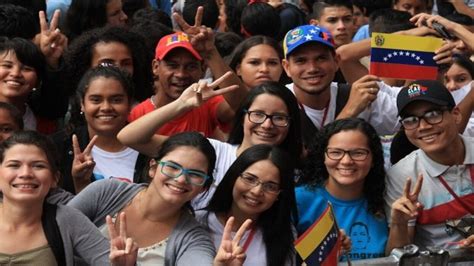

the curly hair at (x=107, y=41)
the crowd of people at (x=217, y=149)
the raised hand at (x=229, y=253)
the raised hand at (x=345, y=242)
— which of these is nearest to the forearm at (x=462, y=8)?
the crowd of people at (x=217, y=149)

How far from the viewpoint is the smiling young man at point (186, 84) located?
6176 millimetres

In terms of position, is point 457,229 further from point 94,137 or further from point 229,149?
point 94,137

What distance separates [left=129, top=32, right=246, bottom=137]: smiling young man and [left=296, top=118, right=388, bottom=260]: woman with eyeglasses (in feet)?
2.97

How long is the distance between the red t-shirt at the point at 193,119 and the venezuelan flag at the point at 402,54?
3.31 ft

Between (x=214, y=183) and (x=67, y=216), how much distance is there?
1146 millimetres

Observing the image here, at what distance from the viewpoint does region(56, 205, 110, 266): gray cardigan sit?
15.0 ft

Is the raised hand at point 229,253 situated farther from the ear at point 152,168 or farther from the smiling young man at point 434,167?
the smiling young man at point 434,167

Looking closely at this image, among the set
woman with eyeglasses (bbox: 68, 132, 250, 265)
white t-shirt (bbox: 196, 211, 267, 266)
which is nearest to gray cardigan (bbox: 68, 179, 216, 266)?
woman with eyeglasses (bbox: 68, 132, 250, 265)

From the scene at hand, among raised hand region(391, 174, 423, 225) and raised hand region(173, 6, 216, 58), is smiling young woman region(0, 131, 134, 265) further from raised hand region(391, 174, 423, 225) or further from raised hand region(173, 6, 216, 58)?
raised hand region(173, 6, 216, 58)

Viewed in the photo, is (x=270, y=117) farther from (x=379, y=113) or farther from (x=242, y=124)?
(x=379, y=113)

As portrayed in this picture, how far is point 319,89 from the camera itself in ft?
20.4

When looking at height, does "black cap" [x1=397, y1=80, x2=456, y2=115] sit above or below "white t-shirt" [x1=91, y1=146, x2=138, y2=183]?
above

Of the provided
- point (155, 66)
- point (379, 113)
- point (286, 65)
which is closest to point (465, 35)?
point (379, 113)

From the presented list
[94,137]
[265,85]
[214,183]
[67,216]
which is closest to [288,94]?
[265,85]
